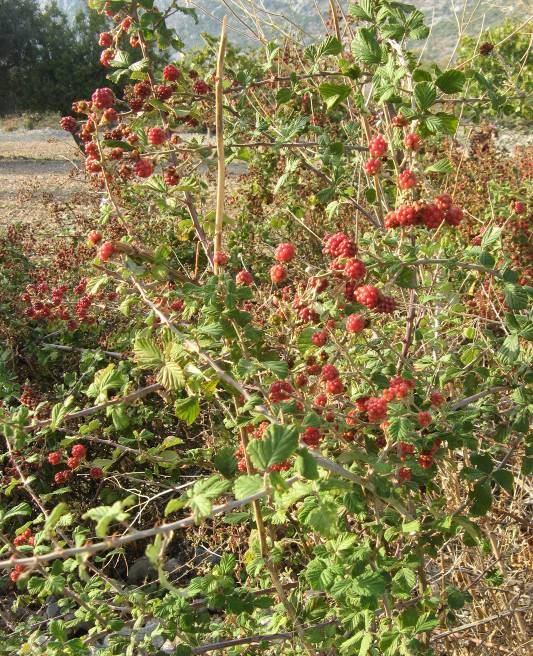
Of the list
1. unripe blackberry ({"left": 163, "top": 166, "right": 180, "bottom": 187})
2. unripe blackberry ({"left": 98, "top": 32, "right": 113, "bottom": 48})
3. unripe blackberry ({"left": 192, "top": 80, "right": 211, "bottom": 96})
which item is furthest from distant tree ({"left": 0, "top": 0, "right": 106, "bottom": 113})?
unripe blackberry ({"left": 163, "top": 166, "right": 180, "bottom": 187})

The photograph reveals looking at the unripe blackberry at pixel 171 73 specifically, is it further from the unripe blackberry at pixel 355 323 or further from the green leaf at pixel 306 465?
the green leaf at pixel 306 465

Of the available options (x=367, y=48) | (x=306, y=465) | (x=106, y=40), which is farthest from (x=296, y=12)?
(x=306, y=465)

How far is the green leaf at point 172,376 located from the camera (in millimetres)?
1279

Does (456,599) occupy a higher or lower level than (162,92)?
lower

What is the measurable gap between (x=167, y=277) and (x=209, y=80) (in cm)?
88

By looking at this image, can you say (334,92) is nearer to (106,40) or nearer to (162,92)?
(162,92)

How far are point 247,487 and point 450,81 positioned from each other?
3.28 feet

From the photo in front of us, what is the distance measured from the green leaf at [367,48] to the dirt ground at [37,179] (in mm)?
2617

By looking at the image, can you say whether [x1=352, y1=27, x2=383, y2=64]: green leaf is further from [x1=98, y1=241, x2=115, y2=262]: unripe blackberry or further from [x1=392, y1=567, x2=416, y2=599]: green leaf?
[x1=392, y1=567, x2=416, y2=599]: green leaf

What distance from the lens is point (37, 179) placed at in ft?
29.3

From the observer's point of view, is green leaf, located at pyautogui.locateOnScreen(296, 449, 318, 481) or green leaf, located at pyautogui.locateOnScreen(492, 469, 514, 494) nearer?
green leaf, located at pyautogui.locateOnScreen(296, 449, 318, 481)

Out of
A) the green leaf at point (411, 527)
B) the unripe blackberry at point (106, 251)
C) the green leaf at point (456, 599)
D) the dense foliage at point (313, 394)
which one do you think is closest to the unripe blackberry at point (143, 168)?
the dense foliage at point (313, 394)

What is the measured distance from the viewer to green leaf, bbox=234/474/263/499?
104 cm

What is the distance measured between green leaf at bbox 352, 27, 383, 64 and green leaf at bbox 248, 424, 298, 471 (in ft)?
3.01
